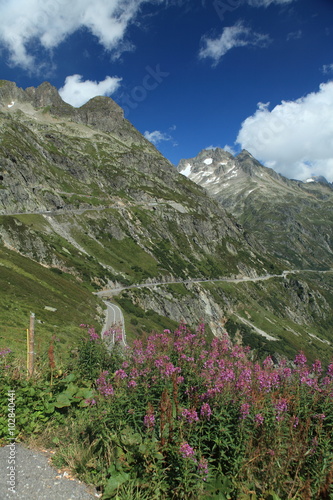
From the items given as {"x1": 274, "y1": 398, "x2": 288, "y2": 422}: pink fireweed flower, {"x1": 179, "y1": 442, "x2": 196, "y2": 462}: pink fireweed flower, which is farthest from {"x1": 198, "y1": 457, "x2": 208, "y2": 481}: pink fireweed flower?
{"x1": 274, "y1": 398, "x2": 288, "y2": 422}: pink fireweed flower

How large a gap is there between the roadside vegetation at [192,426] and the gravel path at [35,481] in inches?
11.7

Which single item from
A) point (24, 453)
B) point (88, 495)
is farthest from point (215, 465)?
point (24, 453)

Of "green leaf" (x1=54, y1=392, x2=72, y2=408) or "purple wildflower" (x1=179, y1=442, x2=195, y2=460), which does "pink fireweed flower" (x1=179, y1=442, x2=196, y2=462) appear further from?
"green leaf" (x1=54, y1=392, x2=72, y2=408)

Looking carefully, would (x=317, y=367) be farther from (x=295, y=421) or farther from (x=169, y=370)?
(x=169, y=370)

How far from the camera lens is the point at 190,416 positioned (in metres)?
6.90

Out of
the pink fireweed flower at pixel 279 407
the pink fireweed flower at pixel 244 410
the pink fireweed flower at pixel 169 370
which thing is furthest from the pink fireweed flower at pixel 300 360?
the pink fireweed flower at pixel 169 370

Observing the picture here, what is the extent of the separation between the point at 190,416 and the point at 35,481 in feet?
12.9

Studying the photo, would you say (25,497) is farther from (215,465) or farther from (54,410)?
(215,465)

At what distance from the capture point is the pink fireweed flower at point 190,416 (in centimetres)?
681

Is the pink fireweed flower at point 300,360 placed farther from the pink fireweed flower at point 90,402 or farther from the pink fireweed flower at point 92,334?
the pink fireweed flower at point 92,334

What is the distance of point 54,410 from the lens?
31.7 feet

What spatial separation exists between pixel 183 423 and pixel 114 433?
76.8 inches

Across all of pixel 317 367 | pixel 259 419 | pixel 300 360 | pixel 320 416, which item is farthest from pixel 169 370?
pixel 317 367

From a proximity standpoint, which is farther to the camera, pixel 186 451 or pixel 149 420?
pixel 149 420
